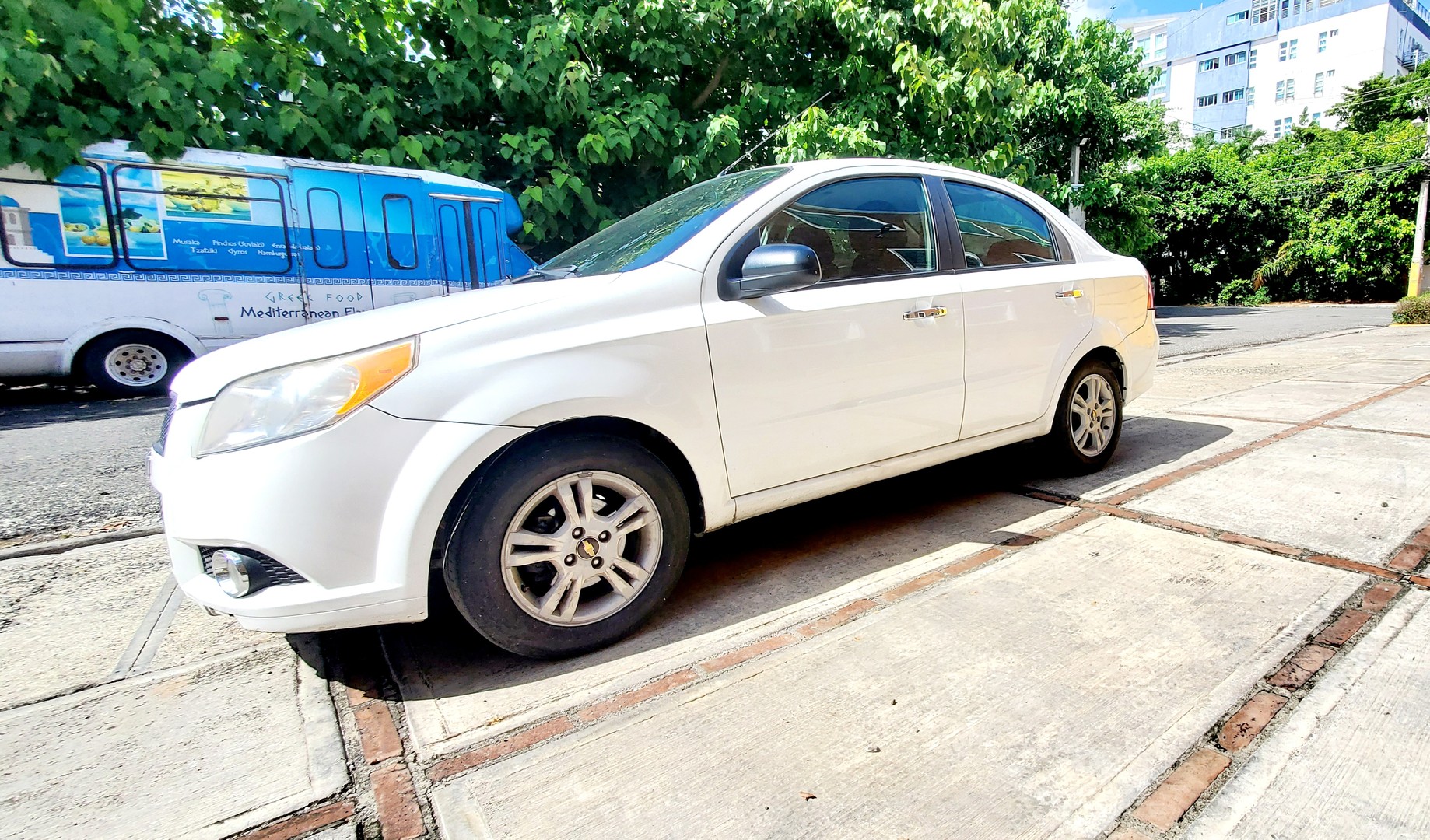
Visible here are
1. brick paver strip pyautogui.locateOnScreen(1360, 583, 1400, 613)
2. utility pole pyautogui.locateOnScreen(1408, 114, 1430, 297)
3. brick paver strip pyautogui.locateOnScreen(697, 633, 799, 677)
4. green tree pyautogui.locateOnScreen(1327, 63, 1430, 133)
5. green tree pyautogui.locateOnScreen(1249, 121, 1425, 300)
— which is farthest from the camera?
green tree pyautogui.locateOnScreen(1327, 63, 1430, 133)

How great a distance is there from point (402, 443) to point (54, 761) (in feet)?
3.92

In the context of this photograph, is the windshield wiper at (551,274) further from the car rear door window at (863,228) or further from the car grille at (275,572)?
the car grille at (275,572)

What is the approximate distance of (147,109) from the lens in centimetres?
810

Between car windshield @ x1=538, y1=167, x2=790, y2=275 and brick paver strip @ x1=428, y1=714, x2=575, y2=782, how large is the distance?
4.82 ft

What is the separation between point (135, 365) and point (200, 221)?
5.83ft

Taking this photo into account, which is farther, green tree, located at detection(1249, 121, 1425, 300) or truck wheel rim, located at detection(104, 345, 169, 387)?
green tree, located at detection(1249, 121, 1425, 300)

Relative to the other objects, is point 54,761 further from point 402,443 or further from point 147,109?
point 147,109

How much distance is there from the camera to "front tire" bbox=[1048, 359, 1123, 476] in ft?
13.1

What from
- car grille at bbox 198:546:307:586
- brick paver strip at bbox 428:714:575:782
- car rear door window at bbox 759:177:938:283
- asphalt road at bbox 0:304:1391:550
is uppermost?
car rear door window at bbox 759:177:938:283

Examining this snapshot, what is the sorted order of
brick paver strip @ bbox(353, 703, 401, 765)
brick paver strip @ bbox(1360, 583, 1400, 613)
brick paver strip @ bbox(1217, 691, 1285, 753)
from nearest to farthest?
1. brick paver strip @ bbox(1217, 691, 1285, 753)
2. brick paver strip @ bbox(353, 703, 401, 765)
3. brick paver strip @ bbox(1360, 583, 1400, 613)

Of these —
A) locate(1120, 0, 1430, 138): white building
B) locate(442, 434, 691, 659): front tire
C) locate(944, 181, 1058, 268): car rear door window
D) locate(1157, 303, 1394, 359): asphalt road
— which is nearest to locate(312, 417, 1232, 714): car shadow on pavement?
locate(442, 434, 691, 659): front tire

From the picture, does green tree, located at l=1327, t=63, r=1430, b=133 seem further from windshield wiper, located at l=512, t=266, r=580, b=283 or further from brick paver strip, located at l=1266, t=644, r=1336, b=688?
windshield wiper, located at l=512, t=266, r=580, b=283

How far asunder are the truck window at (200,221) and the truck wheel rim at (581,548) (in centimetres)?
856

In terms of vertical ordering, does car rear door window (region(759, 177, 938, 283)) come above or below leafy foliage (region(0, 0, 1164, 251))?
below
